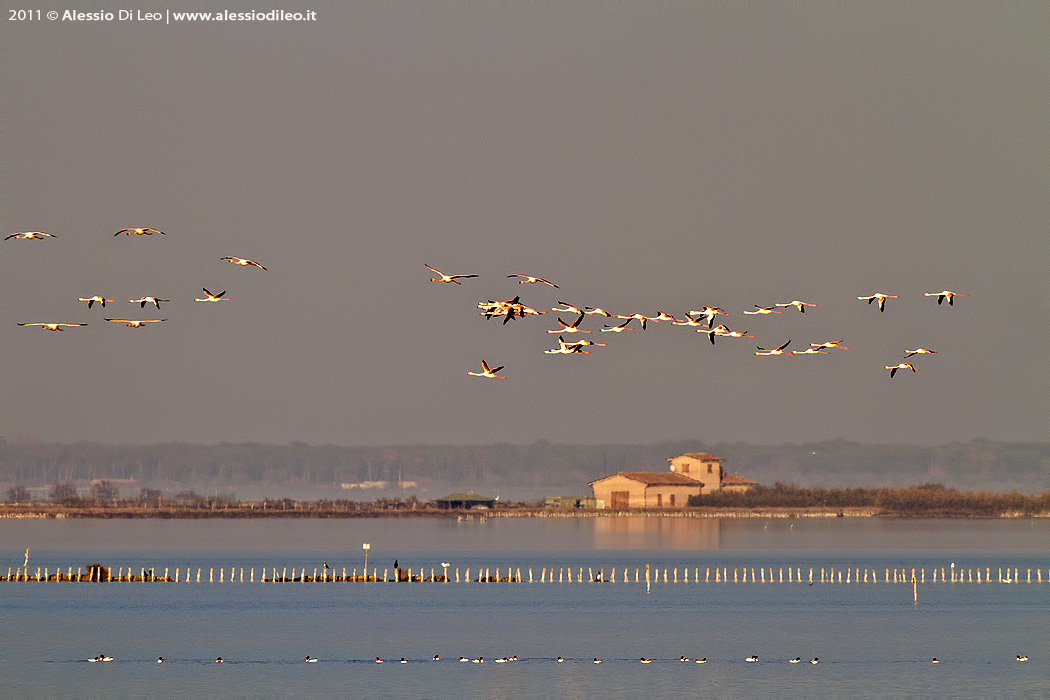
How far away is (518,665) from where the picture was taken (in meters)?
83.9

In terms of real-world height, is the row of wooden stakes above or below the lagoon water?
above

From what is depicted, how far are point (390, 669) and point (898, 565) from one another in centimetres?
9772

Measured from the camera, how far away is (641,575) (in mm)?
147125

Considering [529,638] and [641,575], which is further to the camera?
[641,575]

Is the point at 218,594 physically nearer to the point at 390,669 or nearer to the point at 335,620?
the point at 335,620

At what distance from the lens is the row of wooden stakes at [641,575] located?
137000 millimetres

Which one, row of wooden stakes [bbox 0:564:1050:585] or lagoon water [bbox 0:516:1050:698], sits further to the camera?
row of wooden stakes [bbox 0:564:1050:585]

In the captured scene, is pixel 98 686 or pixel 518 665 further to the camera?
pixel 518 665

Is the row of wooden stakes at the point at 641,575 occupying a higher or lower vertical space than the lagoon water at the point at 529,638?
higher

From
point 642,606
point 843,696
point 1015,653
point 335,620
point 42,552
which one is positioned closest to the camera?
point 843,696

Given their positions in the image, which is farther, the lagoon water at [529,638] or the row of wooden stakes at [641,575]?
the row of wooden stakes at [641,575]

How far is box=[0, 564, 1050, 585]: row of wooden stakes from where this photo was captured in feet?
449

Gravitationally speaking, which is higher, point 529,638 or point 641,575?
point 641,575

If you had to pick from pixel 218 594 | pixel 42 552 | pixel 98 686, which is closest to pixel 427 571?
pixel 218 594
